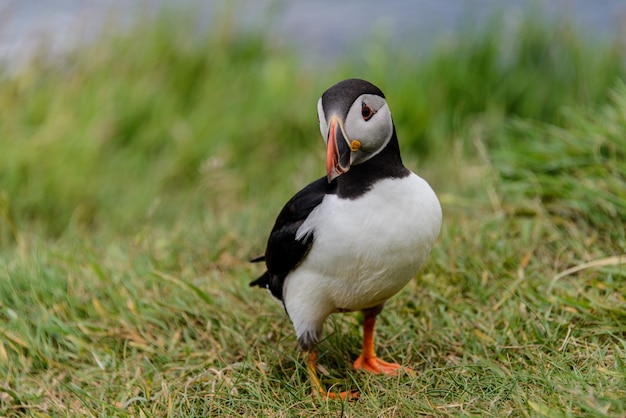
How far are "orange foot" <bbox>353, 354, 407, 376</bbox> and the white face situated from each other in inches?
35.4

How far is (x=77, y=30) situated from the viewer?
691 centimetres

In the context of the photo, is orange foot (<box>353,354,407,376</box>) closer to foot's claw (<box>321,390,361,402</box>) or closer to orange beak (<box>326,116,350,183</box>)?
foot's claw (<box>321,390,361,402</box>)

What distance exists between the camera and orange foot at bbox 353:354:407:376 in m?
3.31

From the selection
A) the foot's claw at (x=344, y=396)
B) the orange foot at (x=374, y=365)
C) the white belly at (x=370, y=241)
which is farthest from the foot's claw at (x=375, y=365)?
the white belly at (x=370, y=241)

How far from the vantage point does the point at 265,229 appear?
4719 millimetres

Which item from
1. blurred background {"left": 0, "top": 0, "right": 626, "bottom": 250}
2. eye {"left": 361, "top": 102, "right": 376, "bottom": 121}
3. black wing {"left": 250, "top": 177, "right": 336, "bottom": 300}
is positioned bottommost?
blurred background {"left": 0, "top": 0, "right": 626, "bottom": 250}

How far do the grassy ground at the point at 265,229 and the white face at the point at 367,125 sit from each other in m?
0.85

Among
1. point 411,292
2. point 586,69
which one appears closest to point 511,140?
point 586,69

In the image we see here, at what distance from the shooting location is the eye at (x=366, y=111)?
278 centimetres

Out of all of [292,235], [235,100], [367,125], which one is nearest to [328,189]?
[292,235]

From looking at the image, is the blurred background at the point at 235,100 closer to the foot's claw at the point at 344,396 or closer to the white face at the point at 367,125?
the foot's claw at the point at 344,396

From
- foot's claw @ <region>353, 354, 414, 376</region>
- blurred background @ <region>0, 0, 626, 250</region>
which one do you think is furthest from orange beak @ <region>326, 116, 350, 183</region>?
blurred background @ <region>0, 0, 626, 250</region>

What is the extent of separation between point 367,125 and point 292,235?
560 millimetres

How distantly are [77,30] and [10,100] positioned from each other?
2.91ft
